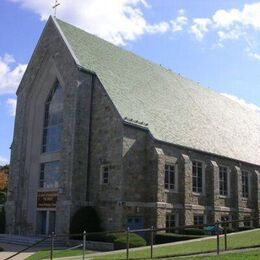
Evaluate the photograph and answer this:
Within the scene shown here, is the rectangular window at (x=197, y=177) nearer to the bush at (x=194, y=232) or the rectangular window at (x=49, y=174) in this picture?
the bush at (x=194, y=232)

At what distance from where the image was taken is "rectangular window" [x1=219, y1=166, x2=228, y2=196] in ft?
119

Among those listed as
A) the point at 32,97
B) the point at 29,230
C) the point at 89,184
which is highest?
the point at 32,97

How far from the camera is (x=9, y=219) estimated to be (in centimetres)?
3397

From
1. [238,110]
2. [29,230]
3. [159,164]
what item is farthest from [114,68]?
[238,110]

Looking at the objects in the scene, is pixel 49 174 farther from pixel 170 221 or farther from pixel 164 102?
pixel 164 102

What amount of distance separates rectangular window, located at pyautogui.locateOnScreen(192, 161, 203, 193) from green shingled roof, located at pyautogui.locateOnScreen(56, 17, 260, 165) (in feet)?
4.27

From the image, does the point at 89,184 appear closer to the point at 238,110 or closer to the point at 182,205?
the point at 182,205

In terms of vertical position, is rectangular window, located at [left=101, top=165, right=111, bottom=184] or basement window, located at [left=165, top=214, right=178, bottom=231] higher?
rectangular window, located at [left=101, top=165, right=111, bottom=184]

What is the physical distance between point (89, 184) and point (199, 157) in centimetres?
895

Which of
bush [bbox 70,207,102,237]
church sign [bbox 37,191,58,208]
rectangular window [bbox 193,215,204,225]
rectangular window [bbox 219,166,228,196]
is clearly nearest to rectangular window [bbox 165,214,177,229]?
rectangular window [bbox 193,215,204,225]

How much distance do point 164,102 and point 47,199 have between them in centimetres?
1182

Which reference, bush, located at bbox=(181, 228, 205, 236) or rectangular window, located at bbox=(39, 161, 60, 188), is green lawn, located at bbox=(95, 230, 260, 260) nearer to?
bush, located at bbox=(181, 228, 205, 236)

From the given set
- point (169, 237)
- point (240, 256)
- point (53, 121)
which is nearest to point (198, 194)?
point (169, 237)

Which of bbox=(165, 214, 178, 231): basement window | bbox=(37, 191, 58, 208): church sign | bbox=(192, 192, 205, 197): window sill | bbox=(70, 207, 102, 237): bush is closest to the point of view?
bbox=(70, 207, 102, 237): bush
